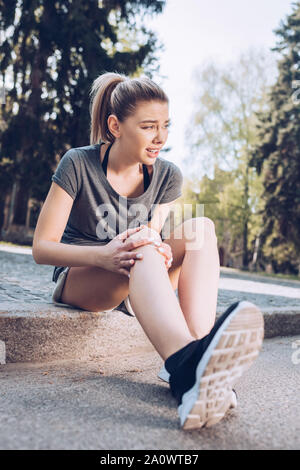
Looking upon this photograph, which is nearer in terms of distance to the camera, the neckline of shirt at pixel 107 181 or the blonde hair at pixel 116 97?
the blonde hair at pixel 116 97

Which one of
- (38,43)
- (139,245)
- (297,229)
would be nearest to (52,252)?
(139,245)

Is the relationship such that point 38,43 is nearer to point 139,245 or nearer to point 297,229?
point 297,229

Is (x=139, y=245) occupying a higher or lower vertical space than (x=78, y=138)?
lower

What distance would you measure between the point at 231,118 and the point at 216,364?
66.4 ft

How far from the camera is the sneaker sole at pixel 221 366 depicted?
48.6 inches

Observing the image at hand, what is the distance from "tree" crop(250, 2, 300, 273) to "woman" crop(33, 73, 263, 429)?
616 inches

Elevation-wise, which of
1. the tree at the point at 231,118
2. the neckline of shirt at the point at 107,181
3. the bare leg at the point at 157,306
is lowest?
the bare leg at the point at 157,306

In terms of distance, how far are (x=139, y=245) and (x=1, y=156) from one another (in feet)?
44.0

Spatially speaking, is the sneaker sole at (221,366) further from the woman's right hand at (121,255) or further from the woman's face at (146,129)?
the woman's face at (146,129)

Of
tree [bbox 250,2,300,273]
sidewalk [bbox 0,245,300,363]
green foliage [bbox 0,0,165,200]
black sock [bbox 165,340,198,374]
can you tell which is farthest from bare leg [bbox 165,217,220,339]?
tree [bbox 250,2,300,273]

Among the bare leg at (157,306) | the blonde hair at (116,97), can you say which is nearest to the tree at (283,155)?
the blonde hair at (116,97)

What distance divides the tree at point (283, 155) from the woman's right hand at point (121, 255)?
16.1 m

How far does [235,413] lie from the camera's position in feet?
4.90

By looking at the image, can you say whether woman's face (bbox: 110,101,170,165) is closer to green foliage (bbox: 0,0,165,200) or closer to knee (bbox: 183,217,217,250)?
knee (bbox: 183,217,217,250)
